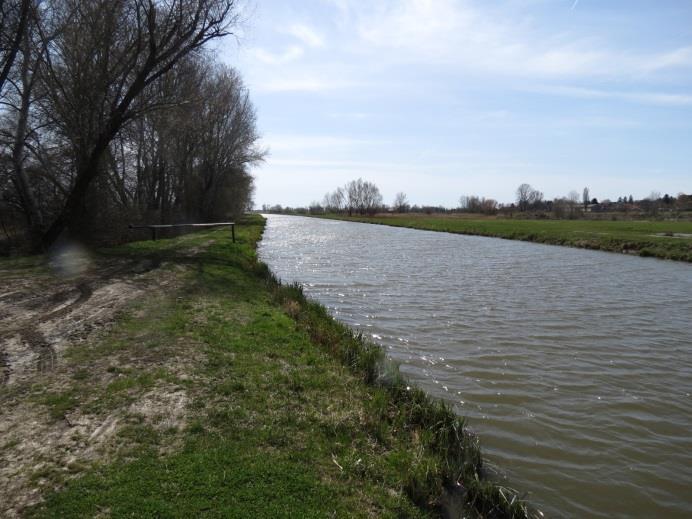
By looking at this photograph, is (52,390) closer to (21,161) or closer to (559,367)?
(559,367)

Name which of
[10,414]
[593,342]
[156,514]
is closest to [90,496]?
[156,514]

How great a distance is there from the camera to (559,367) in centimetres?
765

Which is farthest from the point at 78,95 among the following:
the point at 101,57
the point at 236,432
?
the point at 236,432

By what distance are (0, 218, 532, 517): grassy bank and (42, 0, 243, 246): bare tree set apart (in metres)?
10.3

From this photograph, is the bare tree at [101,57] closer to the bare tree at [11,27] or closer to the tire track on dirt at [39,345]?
the bare tree at [11,27]

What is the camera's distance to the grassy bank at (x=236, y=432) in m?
3.38

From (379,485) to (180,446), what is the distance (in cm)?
184

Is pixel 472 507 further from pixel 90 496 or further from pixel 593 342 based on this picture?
pixel 593 342

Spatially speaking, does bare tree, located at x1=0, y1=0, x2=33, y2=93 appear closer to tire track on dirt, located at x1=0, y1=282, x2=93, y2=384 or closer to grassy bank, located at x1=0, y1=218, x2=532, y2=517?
tire track on dirt, located at x1=0, y1=282, x2=93, y2=384

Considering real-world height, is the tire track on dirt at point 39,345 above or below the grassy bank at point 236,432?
above

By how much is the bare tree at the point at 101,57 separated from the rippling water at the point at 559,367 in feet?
26.8

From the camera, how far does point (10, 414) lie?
4.24m

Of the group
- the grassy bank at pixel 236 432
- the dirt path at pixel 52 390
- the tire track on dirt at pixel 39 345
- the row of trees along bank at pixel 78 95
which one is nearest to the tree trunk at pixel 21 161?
the row of trees along bank at pixel 78 95

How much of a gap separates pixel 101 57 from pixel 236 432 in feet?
56.0
